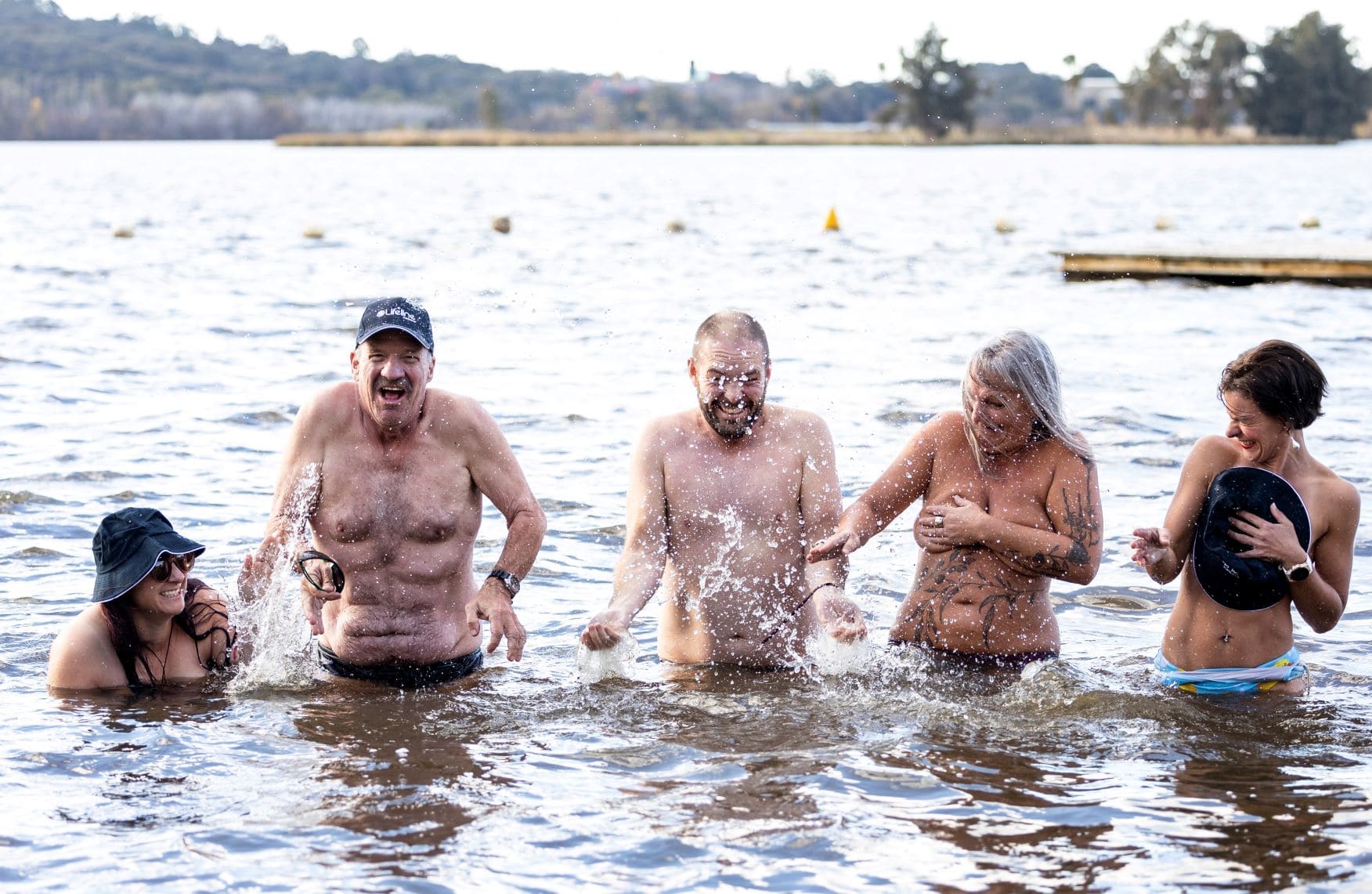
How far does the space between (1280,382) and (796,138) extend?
433 feet

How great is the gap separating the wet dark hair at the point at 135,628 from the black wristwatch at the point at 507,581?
1.29 m

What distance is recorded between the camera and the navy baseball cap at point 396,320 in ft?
17.9

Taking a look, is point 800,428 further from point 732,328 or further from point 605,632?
point 605,632

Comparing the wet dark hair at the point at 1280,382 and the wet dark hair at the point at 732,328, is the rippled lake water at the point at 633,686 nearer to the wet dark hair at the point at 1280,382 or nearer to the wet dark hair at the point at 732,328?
the wet dark hair at the point at 1280,382

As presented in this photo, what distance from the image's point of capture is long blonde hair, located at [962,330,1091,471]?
5.35 meters

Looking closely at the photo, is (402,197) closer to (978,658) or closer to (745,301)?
(745,301)

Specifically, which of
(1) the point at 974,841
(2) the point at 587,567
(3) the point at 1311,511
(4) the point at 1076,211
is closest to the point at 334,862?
(1) the point at 974,841

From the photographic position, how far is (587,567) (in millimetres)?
8648

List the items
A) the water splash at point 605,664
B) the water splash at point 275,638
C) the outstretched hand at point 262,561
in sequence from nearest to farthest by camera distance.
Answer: the outstretched hand at point 262,561 < the water splash at point 275,638 < the water splash at point 605,664

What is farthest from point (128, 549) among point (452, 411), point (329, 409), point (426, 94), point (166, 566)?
point (426, 94)

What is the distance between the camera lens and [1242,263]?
21.3 metres

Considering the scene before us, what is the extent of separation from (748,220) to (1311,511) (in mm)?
35552

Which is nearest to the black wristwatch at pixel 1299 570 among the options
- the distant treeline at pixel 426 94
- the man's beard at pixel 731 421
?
the man's beard at pixel 731 421

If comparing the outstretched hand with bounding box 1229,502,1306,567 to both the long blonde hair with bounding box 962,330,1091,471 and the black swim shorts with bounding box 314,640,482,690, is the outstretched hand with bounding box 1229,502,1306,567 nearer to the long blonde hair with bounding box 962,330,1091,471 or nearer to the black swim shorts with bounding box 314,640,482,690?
the long blonde hair with bounding box 962,330,1091,471
